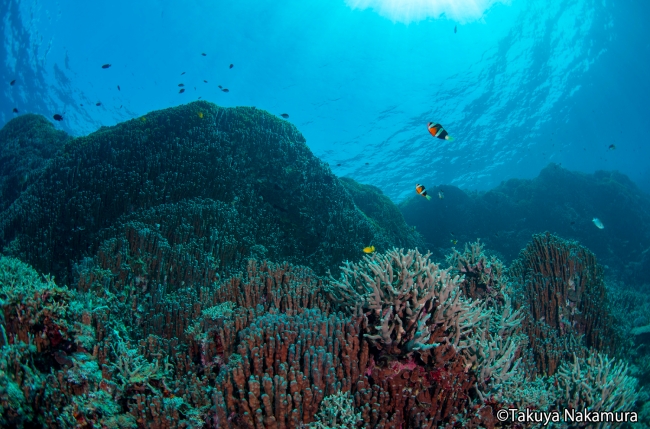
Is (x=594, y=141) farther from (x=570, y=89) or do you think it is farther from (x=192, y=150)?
(x=192, y=150)

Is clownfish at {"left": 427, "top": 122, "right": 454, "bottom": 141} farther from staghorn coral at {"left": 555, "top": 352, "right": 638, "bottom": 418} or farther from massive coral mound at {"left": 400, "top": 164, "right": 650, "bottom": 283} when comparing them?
massive coral mound at {"left": 400, "top": 164, "right": 650, "bottom": 283}

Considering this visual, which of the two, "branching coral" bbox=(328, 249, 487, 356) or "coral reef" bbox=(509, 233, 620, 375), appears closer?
"branching coral" bbox=(328, 249, 487, 356)

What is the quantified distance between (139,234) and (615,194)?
30573 mm

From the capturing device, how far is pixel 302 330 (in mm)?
2824

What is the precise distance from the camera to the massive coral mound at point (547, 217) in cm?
1939

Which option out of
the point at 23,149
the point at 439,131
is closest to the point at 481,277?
the point at 439,131

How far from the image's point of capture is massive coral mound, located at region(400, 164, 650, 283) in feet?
63.6

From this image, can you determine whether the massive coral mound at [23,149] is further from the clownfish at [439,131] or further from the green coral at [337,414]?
the clownfish at [439,131]

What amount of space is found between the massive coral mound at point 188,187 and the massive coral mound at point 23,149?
16.0 feet

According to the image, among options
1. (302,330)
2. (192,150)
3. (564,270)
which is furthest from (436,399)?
(192,150)

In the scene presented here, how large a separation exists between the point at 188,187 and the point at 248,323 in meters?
5.99

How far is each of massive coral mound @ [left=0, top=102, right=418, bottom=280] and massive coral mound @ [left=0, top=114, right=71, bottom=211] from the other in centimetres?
488

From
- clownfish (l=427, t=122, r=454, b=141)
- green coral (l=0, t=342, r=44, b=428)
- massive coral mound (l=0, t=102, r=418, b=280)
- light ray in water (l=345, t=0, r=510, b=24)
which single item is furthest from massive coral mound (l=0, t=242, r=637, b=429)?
light ray in water (l=345, t=0, r=510, b=24)

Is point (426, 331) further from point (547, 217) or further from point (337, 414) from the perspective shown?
point (547, 217)
